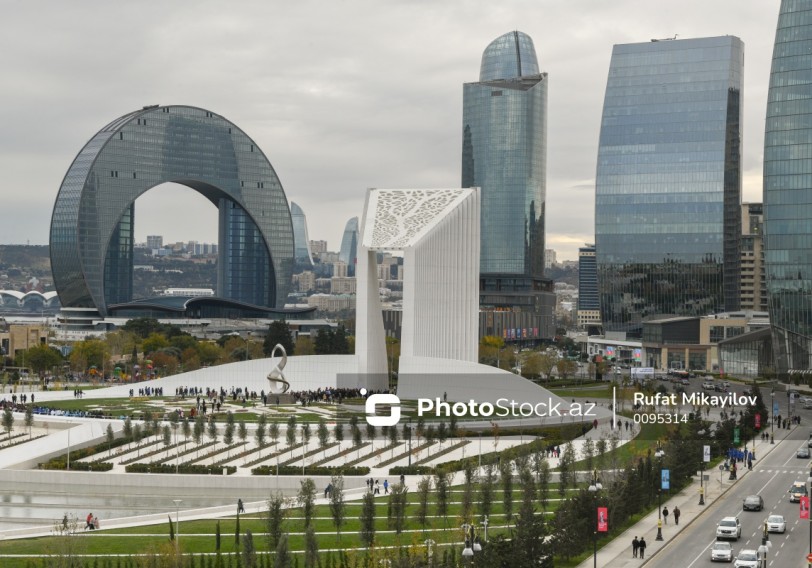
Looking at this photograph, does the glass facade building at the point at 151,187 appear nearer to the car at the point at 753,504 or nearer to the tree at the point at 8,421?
the tree at the point at 8,421

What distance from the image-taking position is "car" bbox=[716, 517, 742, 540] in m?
43.6

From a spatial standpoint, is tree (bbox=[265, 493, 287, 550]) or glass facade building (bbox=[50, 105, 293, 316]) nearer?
tree (bbox=[265, 493, 287, 550])

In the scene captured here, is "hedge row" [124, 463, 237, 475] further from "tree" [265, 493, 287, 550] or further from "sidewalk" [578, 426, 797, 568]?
"sidewalk" [578, 426, 797, 568]

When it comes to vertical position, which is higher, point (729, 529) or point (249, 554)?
point (249, 554)

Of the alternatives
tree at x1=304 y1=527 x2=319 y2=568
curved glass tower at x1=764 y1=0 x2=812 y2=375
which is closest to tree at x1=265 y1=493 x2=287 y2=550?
tree at x1=304 y1=527 x2=319 y2=568

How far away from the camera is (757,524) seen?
47281 mm

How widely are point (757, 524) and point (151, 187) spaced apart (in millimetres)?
132643

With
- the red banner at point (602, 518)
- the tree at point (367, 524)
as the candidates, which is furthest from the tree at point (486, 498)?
the red banner at point (602, 518)

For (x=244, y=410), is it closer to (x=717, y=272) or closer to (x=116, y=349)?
(x=116, y=349)

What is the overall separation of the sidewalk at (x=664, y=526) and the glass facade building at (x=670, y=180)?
10292 cm

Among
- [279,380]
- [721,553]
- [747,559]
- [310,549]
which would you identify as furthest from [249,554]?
[279,380]

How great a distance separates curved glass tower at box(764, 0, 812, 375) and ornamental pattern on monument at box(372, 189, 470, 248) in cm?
3434

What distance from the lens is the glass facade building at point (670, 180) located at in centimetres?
16125

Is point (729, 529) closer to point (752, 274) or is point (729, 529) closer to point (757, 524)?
point (757, 524)
